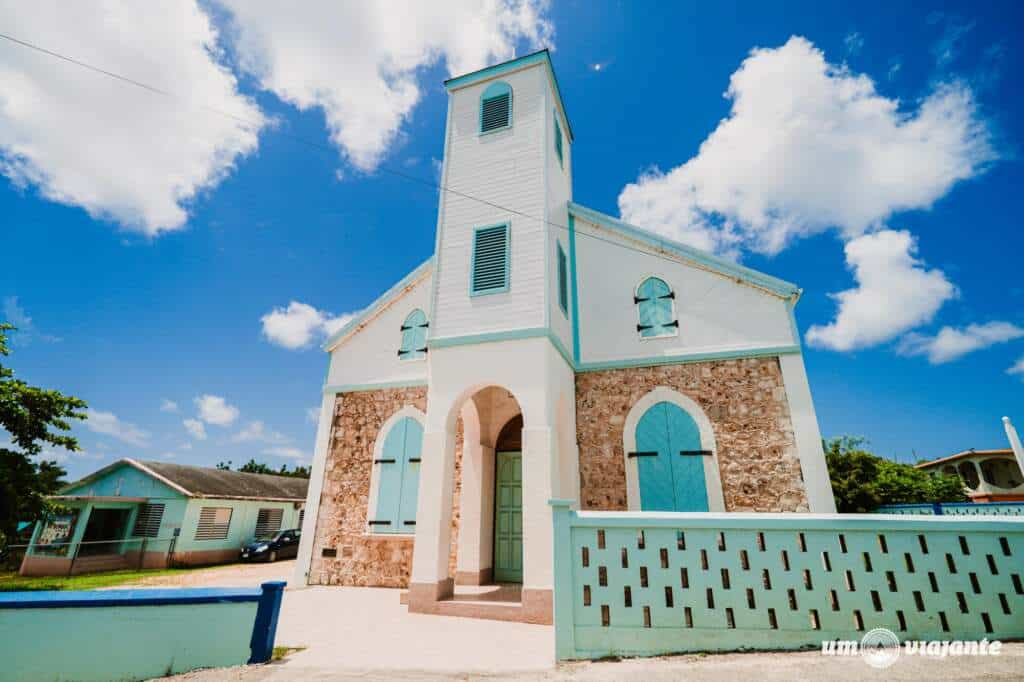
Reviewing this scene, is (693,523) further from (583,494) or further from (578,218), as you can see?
(578,218)

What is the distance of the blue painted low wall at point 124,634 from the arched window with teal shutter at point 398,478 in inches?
192

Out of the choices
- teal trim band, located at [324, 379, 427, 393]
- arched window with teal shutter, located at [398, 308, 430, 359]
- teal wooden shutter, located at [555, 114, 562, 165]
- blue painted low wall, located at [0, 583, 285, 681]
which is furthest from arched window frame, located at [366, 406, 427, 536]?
teal wooden shutter, located at [555, 114, 562, 165]

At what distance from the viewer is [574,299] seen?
9.62 meters

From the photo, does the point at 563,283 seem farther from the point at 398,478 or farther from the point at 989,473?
the point at 989,473

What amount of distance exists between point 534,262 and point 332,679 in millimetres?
6506

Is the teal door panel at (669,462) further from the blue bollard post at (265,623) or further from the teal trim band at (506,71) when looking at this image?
the teal trim band at (506,71)

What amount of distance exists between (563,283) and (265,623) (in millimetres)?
7261

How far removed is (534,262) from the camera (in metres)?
8.17

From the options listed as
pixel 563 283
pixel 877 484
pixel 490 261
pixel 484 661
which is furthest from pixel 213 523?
pixel 877 484

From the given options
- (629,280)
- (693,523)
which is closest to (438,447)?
(693,523)

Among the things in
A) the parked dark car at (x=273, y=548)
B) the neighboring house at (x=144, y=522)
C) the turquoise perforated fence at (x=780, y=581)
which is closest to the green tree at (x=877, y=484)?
the turquoise perforated fence at (x=780, y=581)

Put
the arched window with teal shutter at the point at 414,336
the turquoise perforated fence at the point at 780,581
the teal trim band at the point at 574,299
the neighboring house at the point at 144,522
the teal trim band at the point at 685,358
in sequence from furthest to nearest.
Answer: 1. the neighboring house at the point at 144,522
2. the arched window with teal shutter at the point at 414,336
3. the teal trim band at the point at 574,299
4. the teal trim band at the point at 685,358
5. the turquoise perforated fence at the point at 780,581

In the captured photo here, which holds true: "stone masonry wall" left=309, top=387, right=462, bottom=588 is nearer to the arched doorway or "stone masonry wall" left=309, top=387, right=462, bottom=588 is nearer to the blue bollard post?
the arched doorway

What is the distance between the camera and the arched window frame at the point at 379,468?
9.27m
